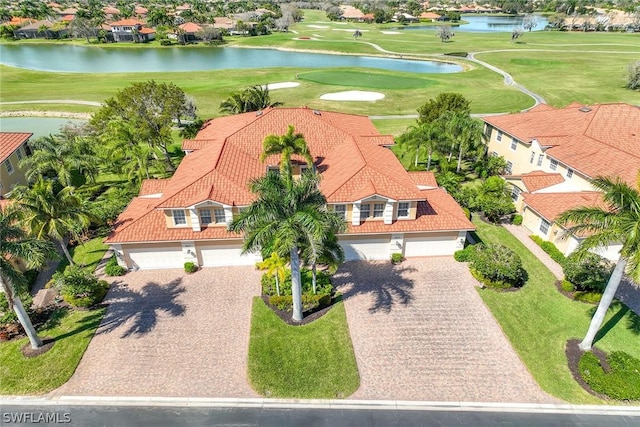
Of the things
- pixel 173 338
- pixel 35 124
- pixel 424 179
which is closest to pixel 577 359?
pixel 424 179

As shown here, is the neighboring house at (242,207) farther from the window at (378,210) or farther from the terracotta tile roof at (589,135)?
the terracotta tile roof at (589,135)

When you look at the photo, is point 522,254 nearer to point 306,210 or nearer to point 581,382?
point 581,382

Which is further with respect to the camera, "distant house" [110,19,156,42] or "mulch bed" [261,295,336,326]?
"distant house" [110,19,156,42]

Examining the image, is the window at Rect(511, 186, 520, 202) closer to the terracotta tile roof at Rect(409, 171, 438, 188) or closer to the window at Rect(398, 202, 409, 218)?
the terracotta tile roof at Rect(409, 171, 438, 188)

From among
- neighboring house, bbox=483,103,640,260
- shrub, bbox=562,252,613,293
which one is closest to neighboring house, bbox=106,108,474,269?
shrub, bbox=562,252,613,293

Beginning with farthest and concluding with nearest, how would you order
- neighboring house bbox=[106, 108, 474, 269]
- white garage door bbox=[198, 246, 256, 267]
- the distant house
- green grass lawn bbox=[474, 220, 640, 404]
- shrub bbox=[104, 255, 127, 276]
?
the distant house < white garage door bbox=[198, 246, 256, 267] < shrub bbox=[104, 255, 127, 276] < neighboring house bbox=[106, 108, 474, 269] < green grass lawn bbox=[474, 220, 640, 404]

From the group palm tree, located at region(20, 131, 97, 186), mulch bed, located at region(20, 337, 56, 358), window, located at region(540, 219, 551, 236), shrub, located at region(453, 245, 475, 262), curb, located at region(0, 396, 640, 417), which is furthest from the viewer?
palm tree, located at region(20, 131, 97, 186)

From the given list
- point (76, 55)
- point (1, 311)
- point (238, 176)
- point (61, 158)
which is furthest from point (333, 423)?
point (76, 55)

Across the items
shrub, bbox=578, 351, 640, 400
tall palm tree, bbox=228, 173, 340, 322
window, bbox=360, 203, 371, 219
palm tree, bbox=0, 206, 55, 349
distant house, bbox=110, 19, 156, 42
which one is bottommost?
shrub, bbox=578, 351, 640, 400
